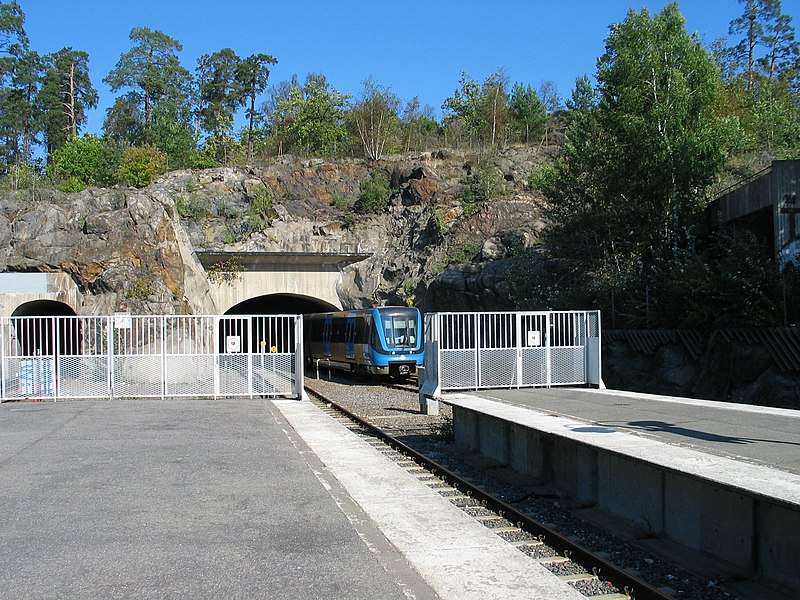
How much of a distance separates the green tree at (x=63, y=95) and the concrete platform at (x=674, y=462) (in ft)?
216

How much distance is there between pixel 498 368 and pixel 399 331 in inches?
433

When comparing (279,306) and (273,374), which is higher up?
(279,306)

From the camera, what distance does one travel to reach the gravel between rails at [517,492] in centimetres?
691

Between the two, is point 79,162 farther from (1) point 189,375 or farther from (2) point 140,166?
(1) point 189,375

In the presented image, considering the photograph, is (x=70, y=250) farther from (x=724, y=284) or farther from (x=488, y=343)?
(x=724, y=284)

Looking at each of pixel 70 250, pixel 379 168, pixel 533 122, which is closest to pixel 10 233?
pixel 70 250

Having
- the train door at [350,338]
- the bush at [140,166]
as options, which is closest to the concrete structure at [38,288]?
the train door at [350,338]

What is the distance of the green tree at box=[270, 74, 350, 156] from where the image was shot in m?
65.3

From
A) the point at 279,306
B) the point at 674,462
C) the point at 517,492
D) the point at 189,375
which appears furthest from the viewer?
the point at 279,306

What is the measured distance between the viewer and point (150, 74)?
7312 cm

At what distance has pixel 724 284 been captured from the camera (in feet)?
77.4

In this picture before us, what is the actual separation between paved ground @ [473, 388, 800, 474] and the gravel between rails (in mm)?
1483

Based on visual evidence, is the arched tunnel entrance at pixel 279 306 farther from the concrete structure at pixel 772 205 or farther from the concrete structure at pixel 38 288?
the concrete structure at pixel 772 205

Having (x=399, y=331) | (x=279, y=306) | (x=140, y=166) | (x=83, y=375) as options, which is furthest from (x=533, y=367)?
(x=140, y=166)
